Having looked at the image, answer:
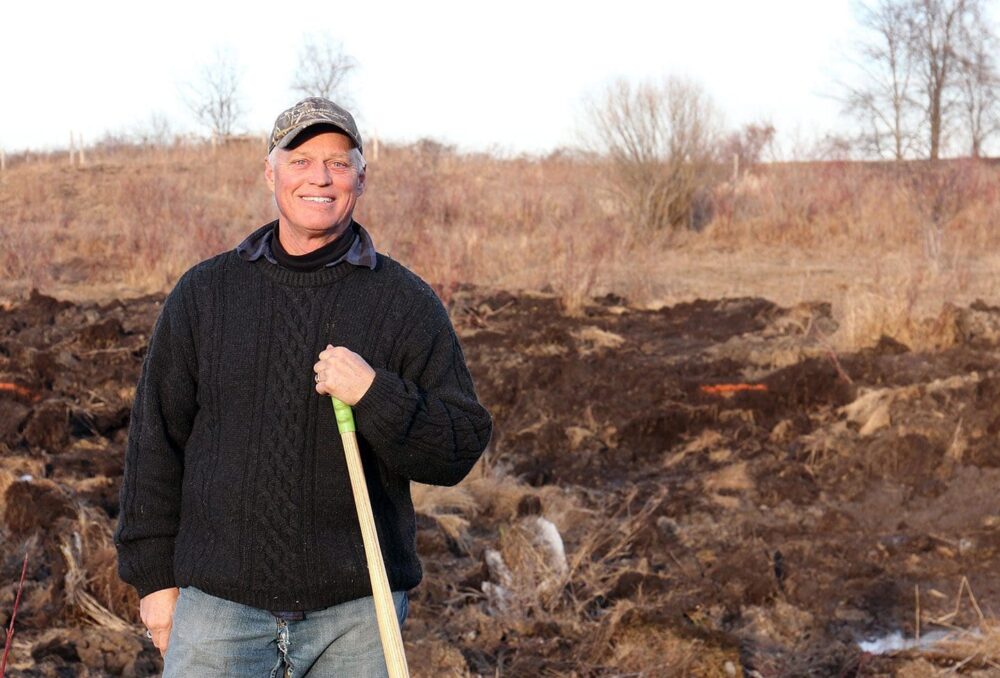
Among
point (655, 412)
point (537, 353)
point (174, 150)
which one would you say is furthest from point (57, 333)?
point (174, 150)

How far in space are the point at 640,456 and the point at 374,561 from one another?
19.6 feet

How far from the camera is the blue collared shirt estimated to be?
240cm

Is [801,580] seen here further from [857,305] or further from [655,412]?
[857,305]

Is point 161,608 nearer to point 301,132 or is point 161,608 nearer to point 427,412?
point 427,412

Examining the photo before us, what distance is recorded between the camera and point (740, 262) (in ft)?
58.7

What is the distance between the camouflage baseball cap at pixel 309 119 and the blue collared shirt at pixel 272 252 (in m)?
Answer: 0.19

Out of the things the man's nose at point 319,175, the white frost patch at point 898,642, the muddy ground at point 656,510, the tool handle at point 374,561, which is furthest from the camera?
the white frost patch at point 898,642

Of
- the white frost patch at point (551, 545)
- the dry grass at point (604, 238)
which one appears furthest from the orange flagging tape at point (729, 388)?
the white frost patch at point (551, 545)

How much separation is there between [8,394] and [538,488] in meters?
3.89

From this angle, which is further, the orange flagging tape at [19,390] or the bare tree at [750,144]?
the bare tree at [750,144]

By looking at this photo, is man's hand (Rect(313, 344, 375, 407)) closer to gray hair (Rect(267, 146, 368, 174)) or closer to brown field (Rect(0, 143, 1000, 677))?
gray hair (Rect(267, 146, 368, 174))

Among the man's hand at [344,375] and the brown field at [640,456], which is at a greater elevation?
the man's hand at [344,375]

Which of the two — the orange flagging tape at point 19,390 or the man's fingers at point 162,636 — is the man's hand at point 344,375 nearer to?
the man's fingers at point 162,636

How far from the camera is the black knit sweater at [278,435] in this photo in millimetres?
2271
